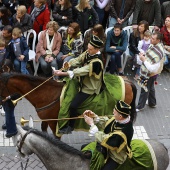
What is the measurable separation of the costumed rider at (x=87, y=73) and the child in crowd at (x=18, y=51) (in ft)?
8.62

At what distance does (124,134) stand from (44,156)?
1.26 meters

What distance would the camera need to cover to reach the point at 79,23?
12102mm

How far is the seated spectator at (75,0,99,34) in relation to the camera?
11906 mm

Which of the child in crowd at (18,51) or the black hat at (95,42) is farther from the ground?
the black hat at (95,42)

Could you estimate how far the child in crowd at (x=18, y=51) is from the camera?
34.5 feet

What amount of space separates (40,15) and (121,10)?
250 cm

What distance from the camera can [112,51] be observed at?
1152 centimetres

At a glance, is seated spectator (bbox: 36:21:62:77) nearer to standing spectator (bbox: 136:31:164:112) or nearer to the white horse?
standing spectator (bbox: 136:31:164:112)

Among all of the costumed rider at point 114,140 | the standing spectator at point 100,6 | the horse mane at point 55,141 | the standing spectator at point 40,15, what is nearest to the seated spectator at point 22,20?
the standing spectator at point 40,15

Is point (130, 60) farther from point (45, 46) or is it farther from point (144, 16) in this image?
point (45, 46)

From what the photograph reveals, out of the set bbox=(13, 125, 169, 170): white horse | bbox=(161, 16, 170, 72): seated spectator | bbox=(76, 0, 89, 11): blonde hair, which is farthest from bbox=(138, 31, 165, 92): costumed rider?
bbox=(13, 125, 169, 170): white horse

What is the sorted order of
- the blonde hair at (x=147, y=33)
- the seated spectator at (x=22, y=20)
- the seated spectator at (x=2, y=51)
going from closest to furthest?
the seated spectator at (x=2, y=51) → the blonde hair at (x=147, y=33) → the seated spectator at (x=22, y=20)

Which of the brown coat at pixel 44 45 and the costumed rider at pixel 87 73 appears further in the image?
the brown coat at pixel 44 45

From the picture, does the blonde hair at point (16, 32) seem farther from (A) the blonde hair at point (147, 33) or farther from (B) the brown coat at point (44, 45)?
(A) the blonde hair at point (147, 33)
